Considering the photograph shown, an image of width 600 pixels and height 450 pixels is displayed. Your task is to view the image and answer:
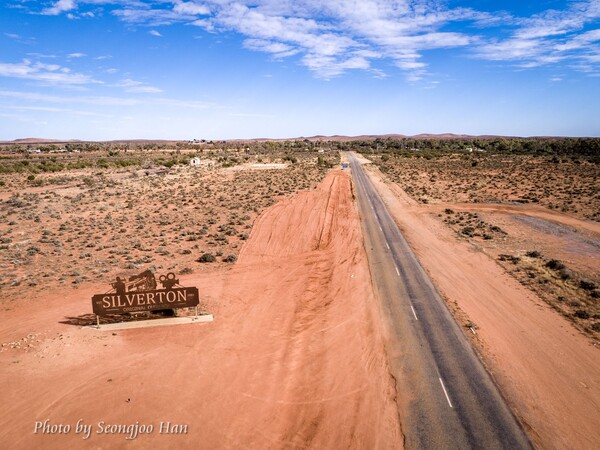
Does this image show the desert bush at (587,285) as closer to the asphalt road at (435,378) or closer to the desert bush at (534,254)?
the desert bush at (534,254)

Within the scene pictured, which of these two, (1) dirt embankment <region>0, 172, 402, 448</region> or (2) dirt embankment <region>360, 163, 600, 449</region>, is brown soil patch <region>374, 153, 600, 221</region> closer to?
(2) dirt embankment <region>360, 163, 600, 449</region>

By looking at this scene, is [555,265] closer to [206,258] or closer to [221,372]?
[221,372]

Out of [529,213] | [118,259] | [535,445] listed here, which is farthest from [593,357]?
[529,213]

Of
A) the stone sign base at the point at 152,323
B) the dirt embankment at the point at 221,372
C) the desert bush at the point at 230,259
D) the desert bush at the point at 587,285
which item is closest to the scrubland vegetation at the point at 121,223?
the desert bush at the point at 230,259

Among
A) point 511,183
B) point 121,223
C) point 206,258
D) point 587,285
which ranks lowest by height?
point 587,285

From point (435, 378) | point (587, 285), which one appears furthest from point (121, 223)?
point (587, 285)

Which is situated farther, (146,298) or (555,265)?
(555,265)

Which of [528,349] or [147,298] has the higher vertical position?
[147,298]

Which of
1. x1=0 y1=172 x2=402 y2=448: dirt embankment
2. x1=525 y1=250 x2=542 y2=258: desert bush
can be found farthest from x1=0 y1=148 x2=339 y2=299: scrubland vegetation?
x1=525 y1=250 x2=542 y2=258: desert bush
